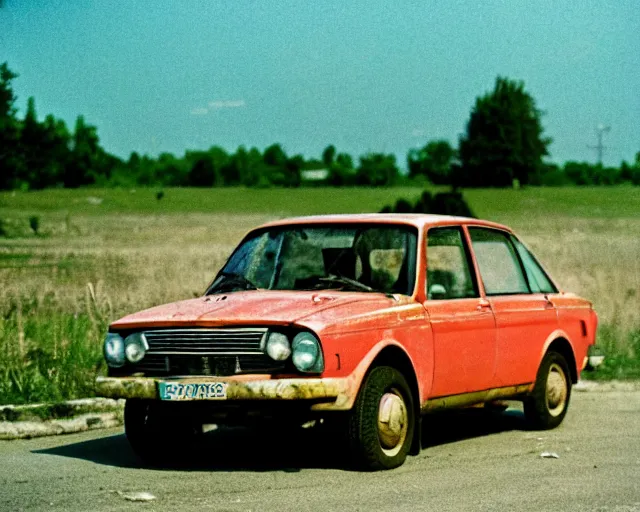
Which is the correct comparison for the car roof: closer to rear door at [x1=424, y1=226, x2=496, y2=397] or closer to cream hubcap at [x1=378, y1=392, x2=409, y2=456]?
rear door at [x1=424, y1=226, x2=496, y2=397]

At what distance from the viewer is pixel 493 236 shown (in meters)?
11.7

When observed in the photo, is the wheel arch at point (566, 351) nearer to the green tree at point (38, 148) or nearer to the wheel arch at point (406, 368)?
the wheel arch at point (406, 368)

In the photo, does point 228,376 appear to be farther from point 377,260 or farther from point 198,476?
point 377,260

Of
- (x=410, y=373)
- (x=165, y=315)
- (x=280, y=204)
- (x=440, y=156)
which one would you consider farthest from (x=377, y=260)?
(x=440, y=156)

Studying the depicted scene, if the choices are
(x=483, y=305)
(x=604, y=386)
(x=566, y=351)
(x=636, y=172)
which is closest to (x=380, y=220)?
(x=483, y=305)

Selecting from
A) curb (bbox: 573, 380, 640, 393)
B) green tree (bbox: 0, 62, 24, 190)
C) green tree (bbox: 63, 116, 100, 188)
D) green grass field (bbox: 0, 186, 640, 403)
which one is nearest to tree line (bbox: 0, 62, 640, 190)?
green tree (bbox: 63, 116, 100, 188)

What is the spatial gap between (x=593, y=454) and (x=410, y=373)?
159cm

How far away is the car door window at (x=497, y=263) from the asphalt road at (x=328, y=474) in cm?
121

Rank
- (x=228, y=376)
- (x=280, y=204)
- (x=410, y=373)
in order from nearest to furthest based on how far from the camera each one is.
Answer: (x=228, y=376)
(x=410, y=373)
(x=280, y=204)

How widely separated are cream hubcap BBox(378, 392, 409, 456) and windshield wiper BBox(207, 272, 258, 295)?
1625 millimetres

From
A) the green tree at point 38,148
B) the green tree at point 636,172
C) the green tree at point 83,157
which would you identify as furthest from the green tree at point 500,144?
the green tree at point 38,148

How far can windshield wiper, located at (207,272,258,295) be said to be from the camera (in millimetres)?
10369

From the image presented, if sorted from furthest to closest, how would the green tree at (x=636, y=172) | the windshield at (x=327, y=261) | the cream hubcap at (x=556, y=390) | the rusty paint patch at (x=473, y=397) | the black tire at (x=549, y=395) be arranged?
the green tree at (x=636, y=172) < the cream hubcap at (x=556, y=390) < the black tire at (x=549, y=395) < the windshield at (x=327, y=261) < the rusty paint patch at (x=473, y=397)

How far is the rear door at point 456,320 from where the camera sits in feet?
32.8
